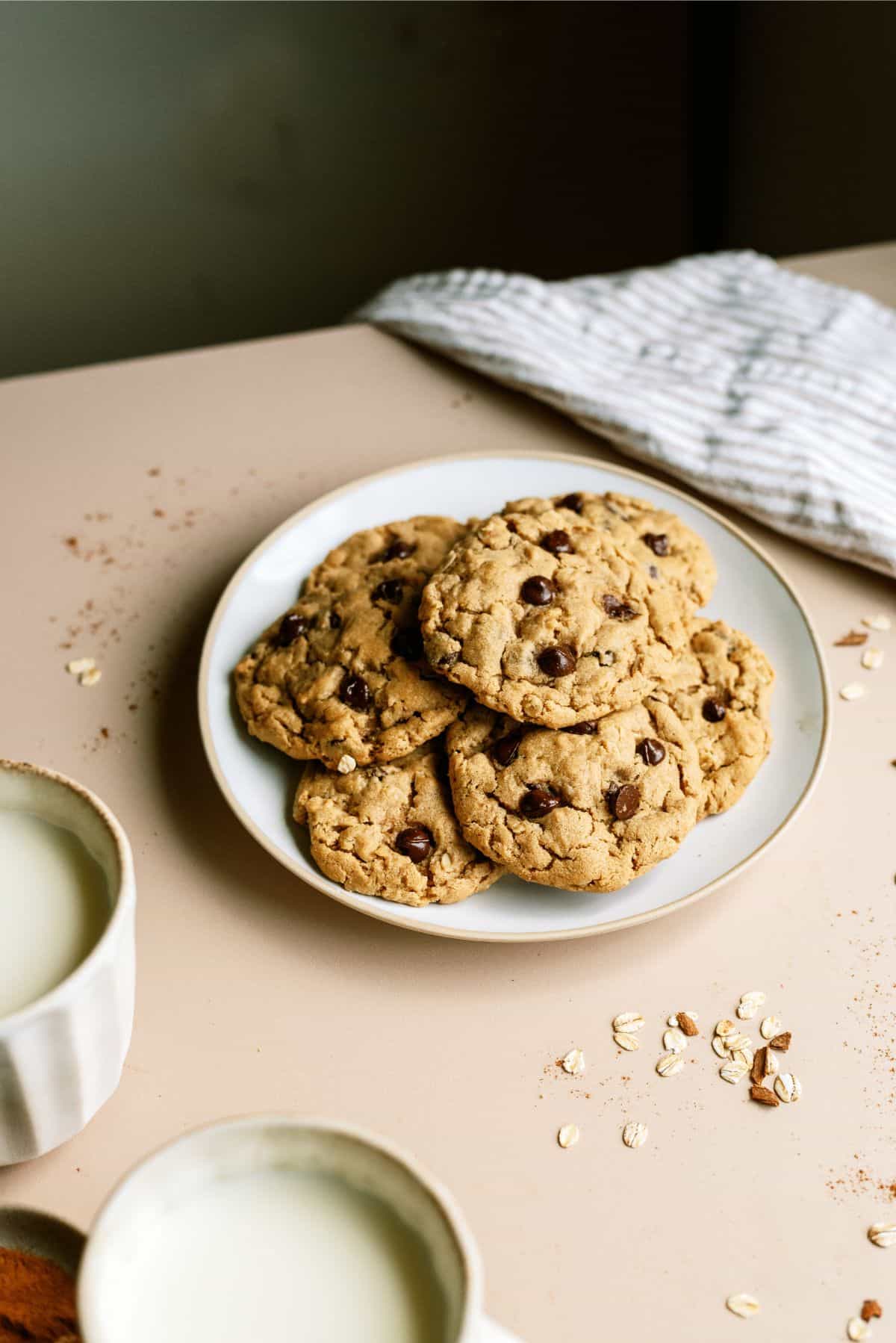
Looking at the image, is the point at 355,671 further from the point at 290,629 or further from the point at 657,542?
the point at 657,542

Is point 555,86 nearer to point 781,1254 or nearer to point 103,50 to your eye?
point 103,50

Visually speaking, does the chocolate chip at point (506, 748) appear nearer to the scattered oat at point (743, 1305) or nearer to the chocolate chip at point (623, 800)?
the chocolate chip at point (623, 800)

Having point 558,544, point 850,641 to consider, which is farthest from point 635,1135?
point 850,641

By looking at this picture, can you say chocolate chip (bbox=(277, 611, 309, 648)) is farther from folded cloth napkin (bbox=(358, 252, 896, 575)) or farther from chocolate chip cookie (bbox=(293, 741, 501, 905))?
folded cloth napkin (bbox=(358, 252, 896, 575))

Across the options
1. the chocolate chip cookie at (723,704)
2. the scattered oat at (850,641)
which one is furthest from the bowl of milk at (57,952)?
the scattered oat at (850,641)

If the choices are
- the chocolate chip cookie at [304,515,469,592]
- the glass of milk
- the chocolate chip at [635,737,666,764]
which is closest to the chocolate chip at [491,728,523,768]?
the chocolate chip at [635,737,666,764]

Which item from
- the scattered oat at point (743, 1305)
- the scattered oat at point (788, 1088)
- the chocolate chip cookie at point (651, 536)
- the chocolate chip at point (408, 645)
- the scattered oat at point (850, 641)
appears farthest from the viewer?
the scattered oat at point (850, 641)
